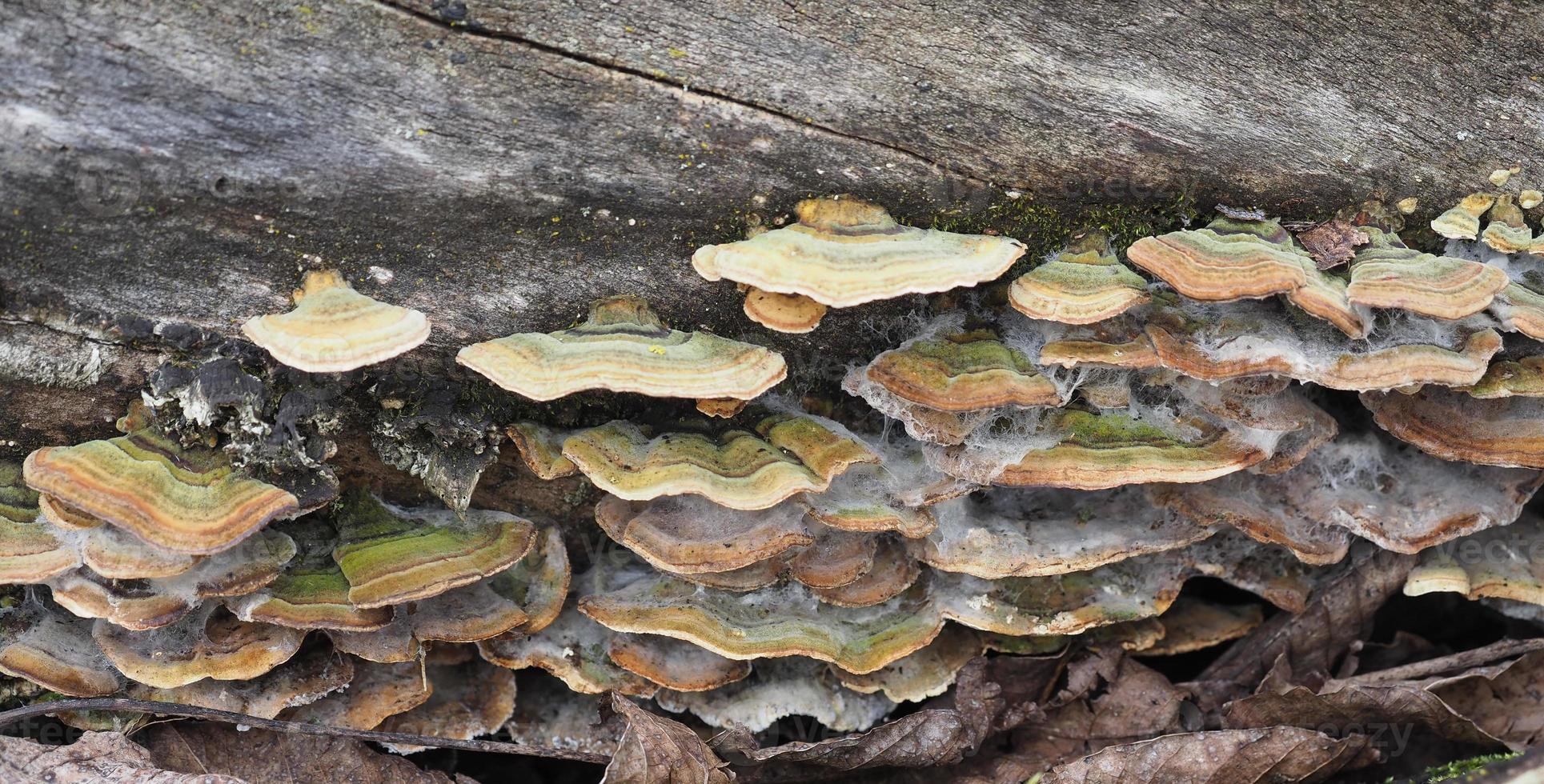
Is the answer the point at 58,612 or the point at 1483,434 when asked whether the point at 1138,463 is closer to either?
the point at 1483,434

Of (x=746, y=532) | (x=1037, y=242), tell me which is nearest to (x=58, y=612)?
(x=746, y=532)

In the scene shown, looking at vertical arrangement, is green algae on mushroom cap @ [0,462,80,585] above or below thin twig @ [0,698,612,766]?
above

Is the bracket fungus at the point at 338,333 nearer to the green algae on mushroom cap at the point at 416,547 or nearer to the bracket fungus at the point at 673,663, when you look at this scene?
the green algae on mushroom cap at the point at 416,547

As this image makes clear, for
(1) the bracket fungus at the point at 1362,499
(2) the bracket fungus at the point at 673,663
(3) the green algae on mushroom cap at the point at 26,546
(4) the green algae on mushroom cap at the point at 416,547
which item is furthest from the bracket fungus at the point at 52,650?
(1) the bracket fungus at the point at 1362,499

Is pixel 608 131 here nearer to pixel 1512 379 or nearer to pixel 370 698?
pixel 370 698

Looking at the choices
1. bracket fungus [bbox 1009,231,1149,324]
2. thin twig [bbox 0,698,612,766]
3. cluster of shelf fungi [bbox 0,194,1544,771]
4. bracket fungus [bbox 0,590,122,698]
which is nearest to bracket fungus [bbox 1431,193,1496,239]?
cluster of shelf fungi [bbox 0,194,1544,771]

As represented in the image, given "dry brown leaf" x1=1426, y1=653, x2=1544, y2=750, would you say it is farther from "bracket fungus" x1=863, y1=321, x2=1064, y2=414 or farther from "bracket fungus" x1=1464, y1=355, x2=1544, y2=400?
"bracket fungus" x1=863, y1=321, x2=1064, y2=414

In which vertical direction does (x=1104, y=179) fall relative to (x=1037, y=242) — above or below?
above
